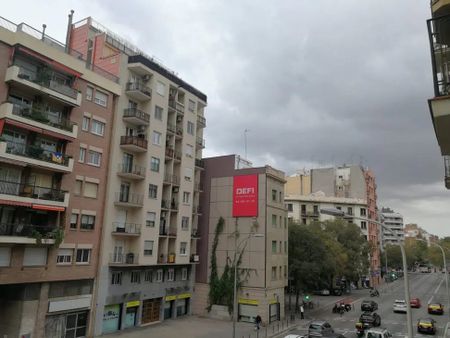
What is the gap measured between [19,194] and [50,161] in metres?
3.25

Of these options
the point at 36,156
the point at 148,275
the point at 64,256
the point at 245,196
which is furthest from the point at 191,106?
the point at 64,256

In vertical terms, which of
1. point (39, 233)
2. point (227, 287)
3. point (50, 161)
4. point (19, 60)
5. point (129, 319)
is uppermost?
point (19, 60)

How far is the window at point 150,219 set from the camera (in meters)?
38.2

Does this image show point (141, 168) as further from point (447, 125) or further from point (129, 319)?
point (447, 125)

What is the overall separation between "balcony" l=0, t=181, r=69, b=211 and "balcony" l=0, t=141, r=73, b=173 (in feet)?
5.63

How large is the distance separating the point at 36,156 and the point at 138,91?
1262 cm

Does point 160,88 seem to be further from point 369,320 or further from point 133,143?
point 369,320

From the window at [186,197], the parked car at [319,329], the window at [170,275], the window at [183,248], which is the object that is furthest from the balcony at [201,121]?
the parked car at [319,329]

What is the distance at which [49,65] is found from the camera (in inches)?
1169

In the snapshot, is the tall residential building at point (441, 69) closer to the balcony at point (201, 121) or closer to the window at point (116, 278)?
the window at point (116, 278)

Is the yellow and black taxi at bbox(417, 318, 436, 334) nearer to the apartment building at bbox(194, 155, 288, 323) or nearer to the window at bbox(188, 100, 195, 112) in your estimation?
the apartment building at bbox(194, 155, 288, 323)

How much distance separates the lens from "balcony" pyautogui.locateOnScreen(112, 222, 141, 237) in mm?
35397

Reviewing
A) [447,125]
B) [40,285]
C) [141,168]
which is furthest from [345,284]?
[447,125]

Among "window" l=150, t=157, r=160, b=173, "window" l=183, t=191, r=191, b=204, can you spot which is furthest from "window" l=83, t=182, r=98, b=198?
"window" l=183, t=191, r=191, b=204
